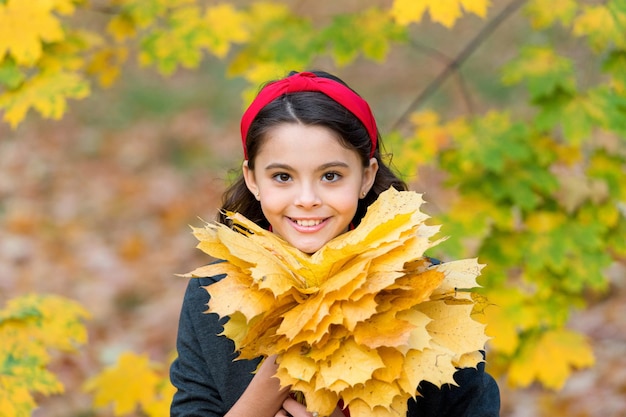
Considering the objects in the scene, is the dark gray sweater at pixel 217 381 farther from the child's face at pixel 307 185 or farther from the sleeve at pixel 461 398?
the child's face at pixel 307 185

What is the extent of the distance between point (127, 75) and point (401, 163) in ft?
21.6

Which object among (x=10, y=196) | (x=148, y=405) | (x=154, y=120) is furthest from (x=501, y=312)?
(x=154, y=120)

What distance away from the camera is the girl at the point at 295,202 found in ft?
6.56

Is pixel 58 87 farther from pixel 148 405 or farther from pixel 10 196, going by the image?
pixel 10 196

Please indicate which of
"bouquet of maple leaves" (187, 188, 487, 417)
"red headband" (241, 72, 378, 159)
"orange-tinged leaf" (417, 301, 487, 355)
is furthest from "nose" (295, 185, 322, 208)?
"orange-tinged leaf" (417, 301, 487, 355)

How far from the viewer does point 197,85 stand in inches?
381

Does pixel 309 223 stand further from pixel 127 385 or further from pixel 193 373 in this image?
pixel 127 385

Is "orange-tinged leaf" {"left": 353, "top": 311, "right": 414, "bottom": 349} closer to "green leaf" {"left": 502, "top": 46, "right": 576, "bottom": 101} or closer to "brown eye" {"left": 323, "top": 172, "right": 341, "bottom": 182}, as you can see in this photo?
"brown eye" {"left": 323, "top": 172, "right": 341, "bottom": 182}

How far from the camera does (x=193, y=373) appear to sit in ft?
7.57

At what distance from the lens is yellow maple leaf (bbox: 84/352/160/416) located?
344cm

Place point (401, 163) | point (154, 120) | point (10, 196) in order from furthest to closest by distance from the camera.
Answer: point (154, 120) < point (10, 196) < point (401, 163)

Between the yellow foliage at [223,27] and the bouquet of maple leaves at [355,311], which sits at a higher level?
the yellow foliage at [223,27]

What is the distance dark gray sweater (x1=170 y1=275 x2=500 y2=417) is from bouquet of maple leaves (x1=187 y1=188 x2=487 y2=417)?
410 mm

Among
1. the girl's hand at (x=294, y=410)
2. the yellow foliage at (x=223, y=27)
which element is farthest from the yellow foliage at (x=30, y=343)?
the yellow foliage at (x=223, y=27)
